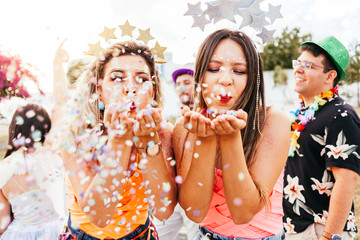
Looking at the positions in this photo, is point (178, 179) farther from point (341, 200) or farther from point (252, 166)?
point (341, 200)

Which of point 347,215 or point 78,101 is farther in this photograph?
point 347,215

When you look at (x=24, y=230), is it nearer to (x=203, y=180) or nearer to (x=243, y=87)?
(x=203, y=180)

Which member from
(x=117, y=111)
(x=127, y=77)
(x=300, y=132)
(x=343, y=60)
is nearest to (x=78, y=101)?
(x=127, y=77)

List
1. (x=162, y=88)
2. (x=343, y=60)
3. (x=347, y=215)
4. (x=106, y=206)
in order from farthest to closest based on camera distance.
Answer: (x=343, y=60), (x=347, y=215), (x=162, y=88), (x=106, y=206)

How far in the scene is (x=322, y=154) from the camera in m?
2.47

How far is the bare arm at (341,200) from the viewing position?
226 cm

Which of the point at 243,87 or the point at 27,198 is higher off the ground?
the point at 243,87

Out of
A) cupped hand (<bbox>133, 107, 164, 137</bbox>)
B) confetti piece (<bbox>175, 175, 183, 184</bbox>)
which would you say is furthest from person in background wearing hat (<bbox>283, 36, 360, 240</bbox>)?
cupped hand (<bbox>133, 107, 164, 137</bbox>)

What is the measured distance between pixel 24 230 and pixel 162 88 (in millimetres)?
2049

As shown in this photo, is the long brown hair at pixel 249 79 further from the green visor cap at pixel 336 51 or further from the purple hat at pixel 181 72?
the purple hat at pixel 181 72

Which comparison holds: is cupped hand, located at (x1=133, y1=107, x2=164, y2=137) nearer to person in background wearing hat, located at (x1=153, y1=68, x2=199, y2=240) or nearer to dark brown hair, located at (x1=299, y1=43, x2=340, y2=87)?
person in background wearing hat, located at (x1=153, y1=68, x2=199, y2=240)

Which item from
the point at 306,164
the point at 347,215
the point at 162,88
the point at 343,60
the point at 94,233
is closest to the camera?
the point at 94,233

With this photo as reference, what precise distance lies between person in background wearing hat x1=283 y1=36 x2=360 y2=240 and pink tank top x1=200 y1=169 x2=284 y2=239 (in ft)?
3.04

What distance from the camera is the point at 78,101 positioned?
1.75 meters
